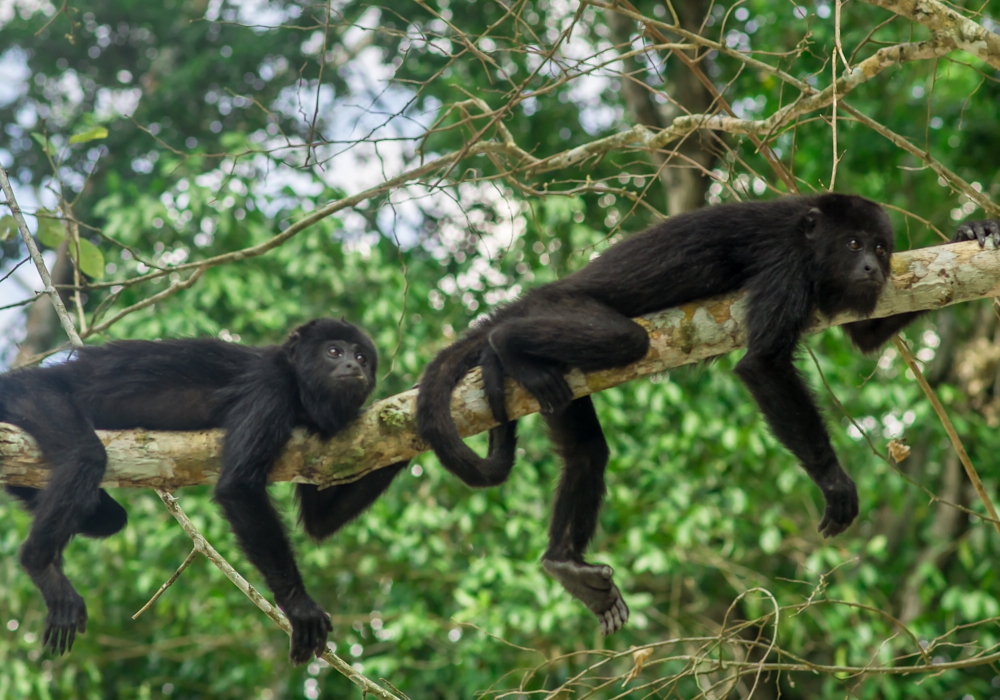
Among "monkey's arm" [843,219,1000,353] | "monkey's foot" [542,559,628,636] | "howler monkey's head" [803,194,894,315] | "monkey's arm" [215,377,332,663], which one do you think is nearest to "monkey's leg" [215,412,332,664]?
"monkey's arm" [215,377,332,663]

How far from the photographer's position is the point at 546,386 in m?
3.71

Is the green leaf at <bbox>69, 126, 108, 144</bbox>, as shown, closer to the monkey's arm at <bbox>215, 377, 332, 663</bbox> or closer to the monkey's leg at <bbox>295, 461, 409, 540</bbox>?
the monkey's arm at <bbox>215, 377, 332, 663</bbox>

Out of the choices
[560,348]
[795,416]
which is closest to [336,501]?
[560,348]

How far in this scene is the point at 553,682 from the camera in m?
7.61

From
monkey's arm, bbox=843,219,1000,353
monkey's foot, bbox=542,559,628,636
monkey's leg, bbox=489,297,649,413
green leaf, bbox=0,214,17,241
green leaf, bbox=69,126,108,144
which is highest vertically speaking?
green leaf, bbox=69,126,108,144

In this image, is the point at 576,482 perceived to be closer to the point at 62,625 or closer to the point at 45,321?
the point at 62,625

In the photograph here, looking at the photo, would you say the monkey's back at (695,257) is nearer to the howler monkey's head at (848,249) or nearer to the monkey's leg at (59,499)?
the howler monkey's head at (848,249)

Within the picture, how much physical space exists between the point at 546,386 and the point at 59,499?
6.36 feet

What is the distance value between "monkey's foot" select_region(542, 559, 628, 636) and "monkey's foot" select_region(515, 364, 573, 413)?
2.75 ft

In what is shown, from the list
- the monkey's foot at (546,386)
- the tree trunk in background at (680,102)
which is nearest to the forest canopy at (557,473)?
the tree trunk in background at (680,102)

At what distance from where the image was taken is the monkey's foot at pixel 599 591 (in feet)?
13.4

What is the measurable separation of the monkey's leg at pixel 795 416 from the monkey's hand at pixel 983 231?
847 millimetres

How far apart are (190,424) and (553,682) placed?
4491 millimetres

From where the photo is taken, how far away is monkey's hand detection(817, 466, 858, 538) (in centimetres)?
371
